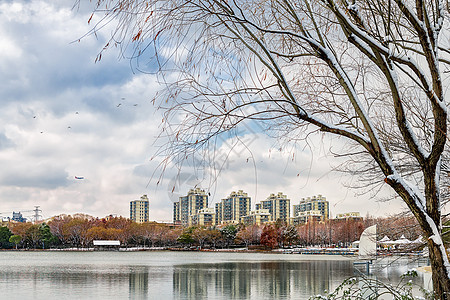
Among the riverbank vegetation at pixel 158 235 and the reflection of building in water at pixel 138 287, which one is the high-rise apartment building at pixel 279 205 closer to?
the riverbank vegetation at pixel 158 235

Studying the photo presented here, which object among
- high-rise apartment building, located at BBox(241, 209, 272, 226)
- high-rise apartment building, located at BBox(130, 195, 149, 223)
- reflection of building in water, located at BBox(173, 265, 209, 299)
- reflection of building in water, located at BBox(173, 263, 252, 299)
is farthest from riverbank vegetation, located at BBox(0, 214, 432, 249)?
high-rise apartment building, located at BBox(130, 195, 149, 223)

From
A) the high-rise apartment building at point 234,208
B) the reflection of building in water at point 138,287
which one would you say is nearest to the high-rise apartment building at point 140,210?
the high-rise apartment building at point 234,208

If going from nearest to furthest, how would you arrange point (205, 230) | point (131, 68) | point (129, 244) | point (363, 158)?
1. point (131, 68)
2. point (363, 158)
3. point (205, 230)
4. point (129, 244)

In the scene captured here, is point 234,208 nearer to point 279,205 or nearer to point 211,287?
point 279,205

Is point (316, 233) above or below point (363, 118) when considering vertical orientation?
below

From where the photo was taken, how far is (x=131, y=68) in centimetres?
286

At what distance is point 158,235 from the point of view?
246 ft

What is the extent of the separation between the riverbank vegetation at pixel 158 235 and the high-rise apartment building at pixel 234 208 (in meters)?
38.8

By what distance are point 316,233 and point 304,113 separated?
248 feet

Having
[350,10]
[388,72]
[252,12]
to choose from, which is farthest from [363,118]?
[252,12]

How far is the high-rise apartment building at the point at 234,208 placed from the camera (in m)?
117

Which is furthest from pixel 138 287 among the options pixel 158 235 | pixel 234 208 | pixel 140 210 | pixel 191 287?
pixel 140 210

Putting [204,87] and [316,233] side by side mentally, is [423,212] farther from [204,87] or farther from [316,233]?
[316,233]

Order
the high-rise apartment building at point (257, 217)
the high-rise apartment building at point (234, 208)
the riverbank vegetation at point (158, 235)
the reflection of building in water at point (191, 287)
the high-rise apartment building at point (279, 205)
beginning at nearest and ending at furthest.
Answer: the reflection of building in water at point (191, 287) → the riverbank vegetation at point (158, 235) → the high-rise apartment building at point (257, 217) → the high-rise apartment building at point (234, 208) → the high-rise apartment building at point (279, 205)
